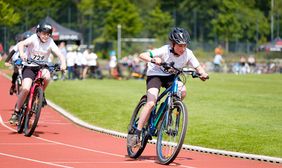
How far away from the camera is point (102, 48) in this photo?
77500mm

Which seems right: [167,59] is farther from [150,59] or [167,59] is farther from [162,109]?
[162,109]

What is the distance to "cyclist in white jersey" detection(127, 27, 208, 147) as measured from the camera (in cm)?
1211

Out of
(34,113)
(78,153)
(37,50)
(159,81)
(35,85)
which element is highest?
(37,50)

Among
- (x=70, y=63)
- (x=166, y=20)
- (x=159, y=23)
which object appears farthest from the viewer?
(x=159, y=23)

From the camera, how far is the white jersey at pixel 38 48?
16.1m

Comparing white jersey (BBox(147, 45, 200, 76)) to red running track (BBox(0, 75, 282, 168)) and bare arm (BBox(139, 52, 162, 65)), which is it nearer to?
bare arm (BBox(139, 52, 162, 65))

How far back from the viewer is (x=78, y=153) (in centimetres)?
1356

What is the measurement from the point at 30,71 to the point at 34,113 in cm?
85

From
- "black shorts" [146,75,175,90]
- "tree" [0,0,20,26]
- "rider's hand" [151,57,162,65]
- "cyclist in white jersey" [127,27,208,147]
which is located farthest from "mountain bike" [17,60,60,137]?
"tree" [0,0,20,26]

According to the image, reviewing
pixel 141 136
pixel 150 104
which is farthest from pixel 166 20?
pixel 150 104

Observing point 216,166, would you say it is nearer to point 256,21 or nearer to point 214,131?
point 214,131

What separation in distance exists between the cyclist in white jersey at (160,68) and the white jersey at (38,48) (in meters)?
4.07

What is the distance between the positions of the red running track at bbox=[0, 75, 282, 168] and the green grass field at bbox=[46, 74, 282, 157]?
1.03 m

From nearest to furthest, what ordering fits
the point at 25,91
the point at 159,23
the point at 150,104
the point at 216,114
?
1. the point at 150,104
2. the point at 25,91
3. the point at 216,114
4. the point at 159,23
